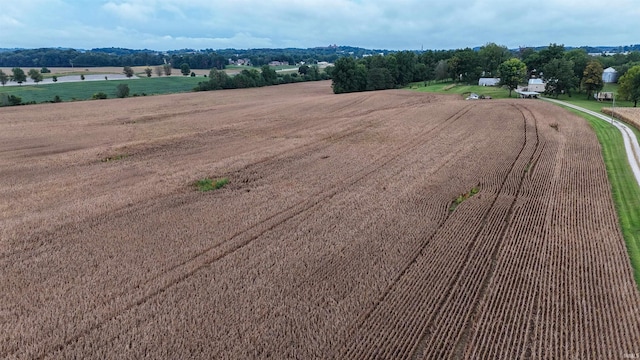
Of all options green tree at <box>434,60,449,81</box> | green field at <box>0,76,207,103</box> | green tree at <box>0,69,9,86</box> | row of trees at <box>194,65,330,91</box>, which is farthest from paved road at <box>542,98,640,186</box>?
green tree at <box>0,69,9,86</box>

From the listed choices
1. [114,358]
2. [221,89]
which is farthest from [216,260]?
[221,89]

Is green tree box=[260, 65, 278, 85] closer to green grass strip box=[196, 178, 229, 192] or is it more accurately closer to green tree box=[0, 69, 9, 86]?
green tree box=[0, 69, 9, 86]

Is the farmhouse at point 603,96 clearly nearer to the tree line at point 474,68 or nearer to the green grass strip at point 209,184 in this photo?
the tree line at point 474,68

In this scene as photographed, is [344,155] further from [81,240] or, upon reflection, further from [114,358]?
[114,358]

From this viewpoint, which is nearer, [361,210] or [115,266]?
[115,266]

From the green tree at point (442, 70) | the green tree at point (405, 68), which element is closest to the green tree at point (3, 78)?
the green tree at point (405, 68)

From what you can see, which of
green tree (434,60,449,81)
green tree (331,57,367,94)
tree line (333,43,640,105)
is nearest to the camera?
tree line (333,43,640,105)

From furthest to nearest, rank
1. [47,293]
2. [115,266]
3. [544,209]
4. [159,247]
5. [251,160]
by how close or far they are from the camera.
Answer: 1. [251,160]
2. [544,209]
3. [159,247]
4. [115,266]
5. [47,293]
